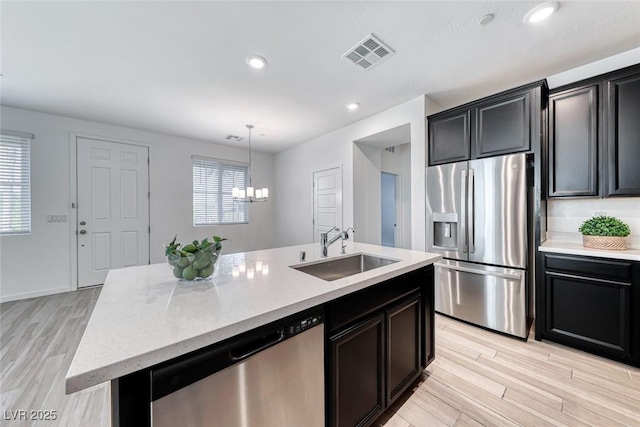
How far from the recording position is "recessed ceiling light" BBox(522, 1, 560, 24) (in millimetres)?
1730

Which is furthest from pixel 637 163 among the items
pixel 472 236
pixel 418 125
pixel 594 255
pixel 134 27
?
pixel 134 27

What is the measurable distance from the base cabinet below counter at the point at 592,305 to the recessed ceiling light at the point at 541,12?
2.02 meters

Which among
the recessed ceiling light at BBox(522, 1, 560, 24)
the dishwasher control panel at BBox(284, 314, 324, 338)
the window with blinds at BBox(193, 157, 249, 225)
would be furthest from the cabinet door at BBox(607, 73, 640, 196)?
the window with blinds at BBox(193, 157, 249, 225)

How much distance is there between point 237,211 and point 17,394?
415 cm

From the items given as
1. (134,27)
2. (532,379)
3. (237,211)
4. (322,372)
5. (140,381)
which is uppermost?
(134,27)

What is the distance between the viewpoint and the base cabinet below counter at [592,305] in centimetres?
195

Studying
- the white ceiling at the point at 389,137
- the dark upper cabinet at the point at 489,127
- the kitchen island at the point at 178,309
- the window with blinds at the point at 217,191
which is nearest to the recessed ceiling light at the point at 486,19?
the dark upper cabinet at the point at 489,127

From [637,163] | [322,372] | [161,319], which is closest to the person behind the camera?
[161,319]

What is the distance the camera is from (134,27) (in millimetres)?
1936

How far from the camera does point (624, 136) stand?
83.0 inches

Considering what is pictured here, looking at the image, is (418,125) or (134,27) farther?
(418,125)

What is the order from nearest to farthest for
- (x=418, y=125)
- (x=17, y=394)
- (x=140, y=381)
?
1. (x=140, y=381)
2. (x=17, y=394)
3. (x=418, y=125)

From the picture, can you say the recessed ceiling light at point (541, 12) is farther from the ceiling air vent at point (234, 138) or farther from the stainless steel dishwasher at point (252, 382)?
the ceiling air vent at point (234, 138)

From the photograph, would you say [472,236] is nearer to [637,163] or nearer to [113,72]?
[637,163]
